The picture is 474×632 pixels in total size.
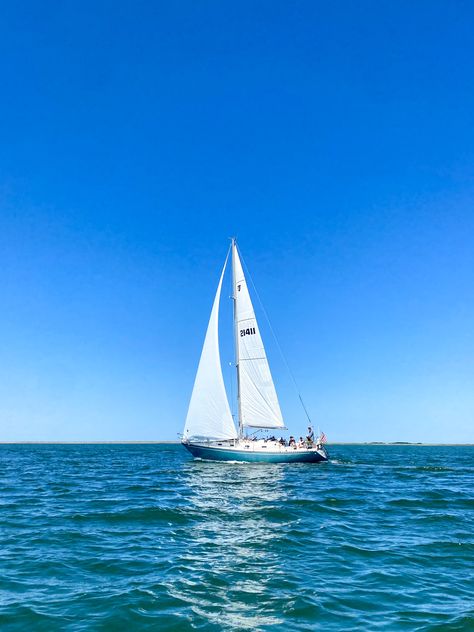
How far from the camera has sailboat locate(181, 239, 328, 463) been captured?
43.5 metres

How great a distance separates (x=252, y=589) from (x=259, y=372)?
119 feet

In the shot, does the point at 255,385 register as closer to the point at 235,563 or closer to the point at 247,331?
the point at 247,331

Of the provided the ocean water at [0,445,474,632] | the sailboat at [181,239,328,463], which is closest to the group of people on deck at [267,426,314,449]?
the sailboat at [181,239,328,463]

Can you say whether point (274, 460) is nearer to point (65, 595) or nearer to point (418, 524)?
point (418, 524)

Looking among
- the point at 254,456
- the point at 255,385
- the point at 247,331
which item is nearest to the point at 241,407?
the point at 255,385

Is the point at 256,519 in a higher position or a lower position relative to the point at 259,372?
lower

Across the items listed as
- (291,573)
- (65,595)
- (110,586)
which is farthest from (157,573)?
(291,573)

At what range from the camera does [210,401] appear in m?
Answer: 44.8

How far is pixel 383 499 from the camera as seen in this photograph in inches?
901

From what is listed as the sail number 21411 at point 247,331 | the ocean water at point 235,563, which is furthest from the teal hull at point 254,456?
the ocean water at point 235,563

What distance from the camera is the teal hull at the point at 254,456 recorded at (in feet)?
140

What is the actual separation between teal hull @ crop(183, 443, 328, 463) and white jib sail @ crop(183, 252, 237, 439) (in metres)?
1.51

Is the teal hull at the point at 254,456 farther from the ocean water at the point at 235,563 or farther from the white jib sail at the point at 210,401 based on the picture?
the ocean water at the point at 235,563

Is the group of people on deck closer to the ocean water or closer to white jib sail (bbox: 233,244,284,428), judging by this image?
white jib sail (bbox: 233,244,284,428)
